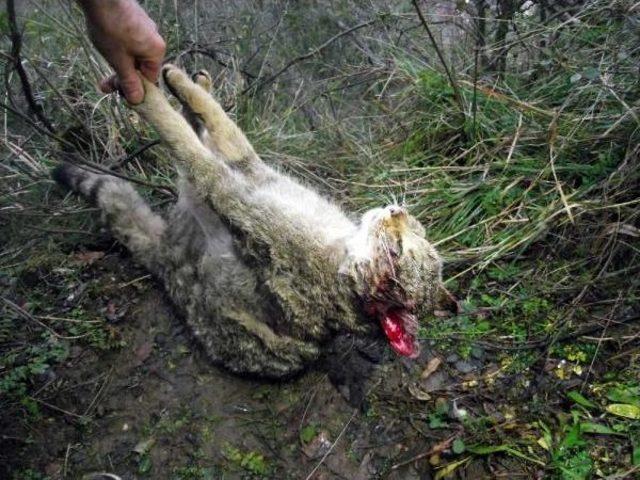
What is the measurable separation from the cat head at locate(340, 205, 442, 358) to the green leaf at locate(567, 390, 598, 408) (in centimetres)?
74

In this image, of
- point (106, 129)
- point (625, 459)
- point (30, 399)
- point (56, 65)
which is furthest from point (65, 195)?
point (625, 459)

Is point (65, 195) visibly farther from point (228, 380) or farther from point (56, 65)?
point (228, 380)

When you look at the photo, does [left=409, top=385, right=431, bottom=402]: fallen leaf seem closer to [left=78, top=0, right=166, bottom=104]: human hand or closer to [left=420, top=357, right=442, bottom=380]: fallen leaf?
[left=420, top=357, right=442, bottom=380]: fallen leaf

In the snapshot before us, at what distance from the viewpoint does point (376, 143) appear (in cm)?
435

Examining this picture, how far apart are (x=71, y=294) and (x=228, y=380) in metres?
1.20

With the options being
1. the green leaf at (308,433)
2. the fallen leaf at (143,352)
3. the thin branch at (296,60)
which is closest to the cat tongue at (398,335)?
the green leaf at (308,433)

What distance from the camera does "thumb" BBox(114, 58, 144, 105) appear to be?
237 centimetres

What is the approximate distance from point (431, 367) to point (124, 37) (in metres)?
2.14

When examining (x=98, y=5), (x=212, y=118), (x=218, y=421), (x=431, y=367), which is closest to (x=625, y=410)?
(x=431, y=367)

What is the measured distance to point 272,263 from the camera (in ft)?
9.27

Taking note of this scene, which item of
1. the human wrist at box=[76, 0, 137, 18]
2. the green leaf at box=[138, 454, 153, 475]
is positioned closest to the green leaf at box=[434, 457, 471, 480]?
the green leaf at box=[138, 454, 153, 475]

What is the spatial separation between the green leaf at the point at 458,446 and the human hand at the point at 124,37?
217cm

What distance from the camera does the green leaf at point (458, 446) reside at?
8.27 feet

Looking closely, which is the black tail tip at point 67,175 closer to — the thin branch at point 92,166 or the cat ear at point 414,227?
the thin branch at point 92,166
